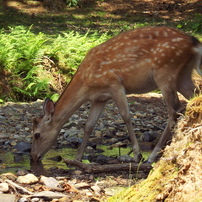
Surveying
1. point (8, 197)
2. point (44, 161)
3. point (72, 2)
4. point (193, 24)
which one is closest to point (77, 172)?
point (44, 161)

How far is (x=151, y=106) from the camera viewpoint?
11414mm

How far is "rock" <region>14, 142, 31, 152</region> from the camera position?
27.1 feet

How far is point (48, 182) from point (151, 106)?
5.71 meters

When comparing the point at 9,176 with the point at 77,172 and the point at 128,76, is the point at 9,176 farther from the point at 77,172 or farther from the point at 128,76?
the point at 128,76

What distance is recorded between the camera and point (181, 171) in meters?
4.21

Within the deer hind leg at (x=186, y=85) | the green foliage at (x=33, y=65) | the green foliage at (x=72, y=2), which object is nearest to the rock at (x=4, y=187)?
the deer hind leg at (x=186, y=85)

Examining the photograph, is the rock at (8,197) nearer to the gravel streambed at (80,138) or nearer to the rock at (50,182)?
the gravel streambed at (80,138)

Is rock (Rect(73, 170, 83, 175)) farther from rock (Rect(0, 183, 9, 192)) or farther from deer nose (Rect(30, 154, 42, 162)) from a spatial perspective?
rock (Rect(0, 183, 9, 192))

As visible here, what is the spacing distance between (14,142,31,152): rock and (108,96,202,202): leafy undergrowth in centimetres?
374

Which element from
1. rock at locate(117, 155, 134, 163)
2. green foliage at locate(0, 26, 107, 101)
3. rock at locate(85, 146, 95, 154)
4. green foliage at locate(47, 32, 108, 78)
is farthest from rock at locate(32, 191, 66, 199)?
green foliage at locate(47, 32, 108, 78)

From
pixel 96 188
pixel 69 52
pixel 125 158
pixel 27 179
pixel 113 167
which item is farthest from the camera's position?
pixel 69 52

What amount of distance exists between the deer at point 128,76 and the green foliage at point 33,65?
319 cm

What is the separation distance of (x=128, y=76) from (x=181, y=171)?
12.6 feet

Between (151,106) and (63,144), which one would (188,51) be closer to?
(63,144)
